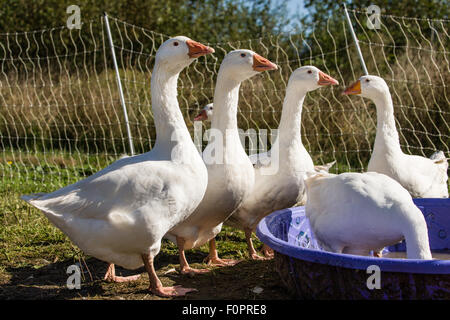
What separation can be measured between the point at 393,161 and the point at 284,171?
2.91 ft

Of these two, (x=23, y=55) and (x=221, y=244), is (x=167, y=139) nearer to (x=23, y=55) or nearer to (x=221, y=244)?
(x=221, y=244)

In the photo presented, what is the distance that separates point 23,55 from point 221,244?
9.81 m

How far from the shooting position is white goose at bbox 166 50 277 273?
328cm

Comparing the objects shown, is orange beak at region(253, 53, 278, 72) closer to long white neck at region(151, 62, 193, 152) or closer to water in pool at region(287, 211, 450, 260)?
long white neck at region(151, 62, 193, 152)

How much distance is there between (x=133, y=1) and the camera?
1353 centimetres

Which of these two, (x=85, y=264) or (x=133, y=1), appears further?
(x=133, y=1)

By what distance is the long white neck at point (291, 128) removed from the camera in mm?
3703

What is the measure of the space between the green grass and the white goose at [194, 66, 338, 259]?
30cm

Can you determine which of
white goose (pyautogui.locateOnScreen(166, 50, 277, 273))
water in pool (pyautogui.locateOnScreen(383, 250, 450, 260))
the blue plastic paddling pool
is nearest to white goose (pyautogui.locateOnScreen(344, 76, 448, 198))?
water in pool (pyautogui.locateOnScreen(383, 250, 450, 260))

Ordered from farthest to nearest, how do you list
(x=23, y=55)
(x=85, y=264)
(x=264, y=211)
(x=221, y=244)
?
(x=23, y=55) → (x=221, y=244) → (x=264, y=211) → (x=85, y=264)

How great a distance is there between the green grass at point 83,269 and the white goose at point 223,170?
21 cm

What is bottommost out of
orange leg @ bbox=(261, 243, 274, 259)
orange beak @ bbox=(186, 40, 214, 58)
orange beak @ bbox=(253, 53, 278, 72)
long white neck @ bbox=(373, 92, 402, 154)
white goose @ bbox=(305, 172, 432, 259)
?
orange leg @ bbox=(261, 243, 274, 259)

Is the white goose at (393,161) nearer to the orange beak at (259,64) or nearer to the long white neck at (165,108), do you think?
the orange beak at (259,64)
